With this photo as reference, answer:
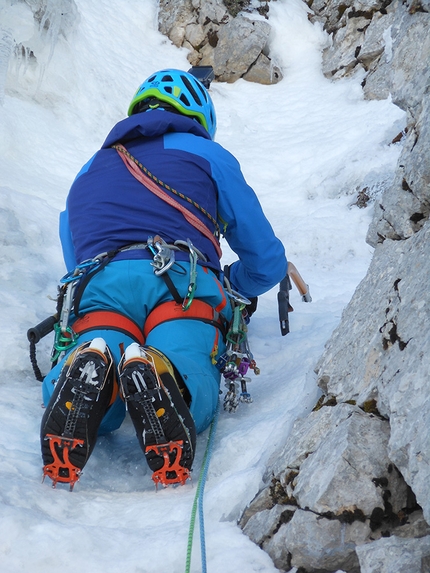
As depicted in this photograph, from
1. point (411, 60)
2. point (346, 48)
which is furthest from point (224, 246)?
point (346, 48)

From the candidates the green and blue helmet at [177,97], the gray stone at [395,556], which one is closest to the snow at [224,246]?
the gray stone at [395,556]

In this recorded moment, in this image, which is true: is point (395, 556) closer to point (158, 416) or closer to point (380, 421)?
point (380, 421)

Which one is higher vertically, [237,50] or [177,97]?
[177,97]

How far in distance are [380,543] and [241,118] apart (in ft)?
28.9

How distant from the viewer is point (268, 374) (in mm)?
3264

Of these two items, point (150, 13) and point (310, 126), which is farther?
point (150, 13)

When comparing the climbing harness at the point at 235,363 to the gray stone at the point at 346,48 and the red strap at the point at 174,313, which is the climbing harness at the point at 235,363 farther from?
the gray stone at the point at 346,48

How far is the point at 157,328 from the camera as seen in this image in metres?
2.48

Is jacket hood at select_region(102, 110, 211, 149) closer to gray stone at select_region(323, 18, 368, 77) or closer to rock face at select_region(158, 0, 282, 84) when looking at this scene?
gray stone at select_region(323, 18, 368, 77)

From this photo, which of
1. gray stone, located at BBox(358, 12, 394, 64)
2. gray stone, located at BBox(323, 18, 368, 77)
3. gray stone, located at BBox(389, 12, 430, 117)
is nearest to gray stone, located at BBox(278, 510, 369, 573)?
gray stone, located at BBox(389, 12, 430, 117)

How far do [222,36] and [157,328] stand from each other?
30.5 ft

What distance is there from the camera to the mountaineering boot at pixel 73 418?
78.2 inches

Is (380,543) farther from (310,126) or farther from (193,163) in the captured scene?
(310,126)

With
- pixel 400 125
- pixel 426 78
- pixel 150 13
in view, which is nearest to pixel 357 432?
pixel 426 78
